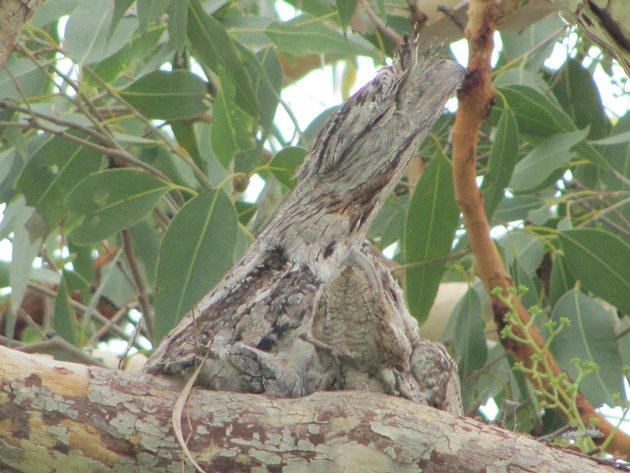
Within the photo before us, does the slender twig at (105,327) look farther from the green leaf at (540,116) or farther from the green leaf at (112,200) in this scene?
the green leaf at (540,116)

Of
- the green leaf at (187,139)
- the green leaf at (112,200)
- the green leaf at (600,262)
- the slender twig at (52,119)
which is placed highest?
the green leaf at (187,139)

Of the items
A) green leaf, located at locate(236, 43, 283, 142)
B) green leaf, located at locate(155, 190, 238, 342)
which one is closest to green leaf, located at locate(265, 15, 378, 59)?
green leaf, located at locate(236, 43, 283, 142)

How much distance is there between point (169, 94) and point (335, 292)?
49.0 inches

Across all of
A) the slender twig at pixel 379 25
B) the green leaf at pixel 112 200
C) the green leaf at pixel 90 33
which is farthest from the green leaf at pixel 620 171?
the green leaf at pixel 90 33

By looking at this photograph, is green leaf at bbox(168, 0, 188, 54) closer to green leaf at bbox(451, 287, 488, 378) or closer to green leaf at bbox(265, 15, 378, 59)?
green leaf at bbox(265, 15, 378, 59)

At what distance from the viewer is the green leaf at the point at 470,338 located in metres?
2.63

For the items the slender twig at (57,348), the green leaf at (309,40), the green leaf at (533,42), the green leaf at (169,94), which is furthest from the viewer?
the green leaf at (533,42)

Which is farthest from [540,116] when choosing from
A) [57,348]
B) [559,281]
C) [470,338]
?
[57,348]

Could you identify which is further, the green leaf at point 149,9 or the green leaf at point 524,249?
the green leaf at point 524,249

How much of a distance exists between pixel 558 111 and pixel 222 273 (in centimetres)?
94

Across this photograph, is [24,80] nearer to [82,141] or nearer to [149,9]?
[82,141]

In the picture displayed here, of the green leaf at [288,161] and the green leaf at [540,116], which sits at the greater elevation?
the green leaf at [540,116]

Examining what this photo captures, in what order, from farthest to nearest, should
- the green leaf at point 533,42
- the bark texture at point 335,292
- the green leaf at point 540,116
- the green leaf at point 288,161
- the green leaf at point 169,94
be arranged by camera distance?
the green leaf at point 533,42 → the green leaf at point 169,94 → the green leaf at point 540,116 → the green leaf at point 288,161 → the bark texture at point 335,292

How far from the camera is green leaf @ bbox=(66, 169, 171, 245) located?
2412 millimetres
